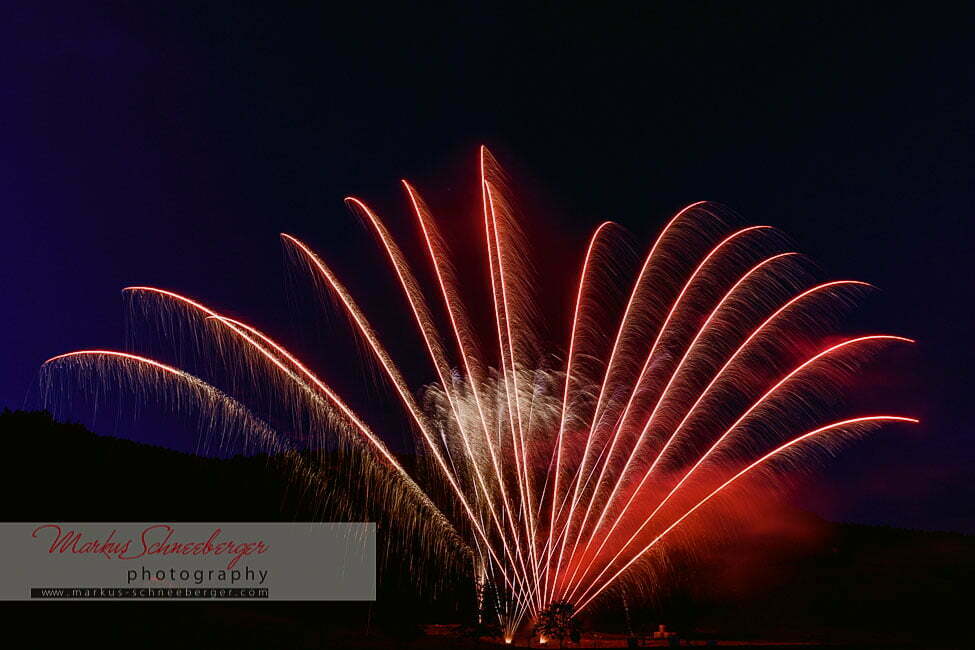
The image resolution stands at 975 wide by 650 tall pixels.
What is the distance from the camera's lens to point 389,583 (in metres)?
36.2

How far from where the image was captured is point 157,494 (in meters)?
35.5

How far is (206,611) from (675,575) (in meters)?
33.4

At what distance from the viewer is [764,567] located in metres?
53.4

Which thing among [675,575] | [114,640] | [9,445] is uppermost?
[9,445]

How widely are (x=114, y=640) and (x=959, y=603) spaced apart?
41.9m

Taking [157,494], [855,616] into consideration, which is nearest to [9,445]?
[157,494]

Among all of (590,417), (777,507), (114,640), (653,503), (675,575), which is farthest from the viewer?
(777,507)

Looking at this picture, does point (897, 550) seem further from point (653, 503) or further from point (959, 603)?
point (653, 503)

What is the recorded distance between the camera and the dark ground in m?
22.9

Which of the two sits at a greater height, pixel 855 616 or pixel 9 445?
pixel 9 445

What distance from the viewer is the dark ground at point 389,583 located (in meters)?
22.9

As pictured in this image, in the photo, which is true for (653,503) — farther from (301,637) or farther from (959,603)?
(959,603)

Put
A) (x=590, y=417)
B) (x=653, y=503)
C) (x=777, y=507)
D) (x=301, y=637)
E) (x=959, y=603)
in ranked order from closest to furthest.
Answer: (x=301, y=637) → (x=590, y=417) → (x=653, y=503) → (x=959, y=603) → (x=777, y=507)

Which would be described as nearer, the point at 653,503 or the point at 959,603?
the point at 653,503
